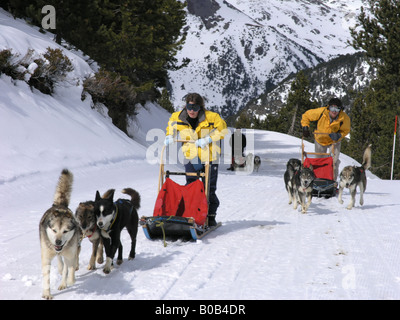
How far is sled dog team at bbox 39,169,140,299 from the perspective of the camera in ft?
10.8

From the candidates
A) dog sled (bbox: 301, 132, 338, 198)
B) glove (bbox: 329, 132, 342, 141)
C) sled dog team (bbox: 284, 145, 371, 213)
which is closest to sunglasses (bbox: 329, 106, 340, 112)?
glove (bbox: 329, 132, 342, 141)

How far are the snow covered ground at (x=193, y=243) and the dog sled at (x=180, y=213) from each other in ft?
0.52

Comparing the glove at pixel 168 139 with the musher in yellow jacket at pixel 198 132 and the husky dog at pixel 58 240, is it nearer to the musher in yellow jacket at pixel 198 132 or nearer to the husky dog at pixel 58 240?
the musher in yellow jacket at pixel 198 132

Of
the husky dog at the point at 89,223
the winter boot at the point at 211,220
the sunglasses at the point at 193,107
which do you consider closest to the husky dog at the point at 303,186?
the winter boot at the point at 211,220

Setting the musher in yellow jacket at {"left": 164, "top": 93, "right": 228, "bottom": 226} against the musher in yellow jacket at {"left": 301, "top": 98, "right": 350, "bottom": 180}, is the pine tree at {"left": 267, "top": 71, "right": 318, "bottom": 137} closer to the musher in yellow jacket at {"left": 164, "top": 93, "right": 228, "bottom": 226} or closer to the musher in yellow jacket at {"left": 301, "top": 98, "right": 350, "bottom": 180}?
the musher in yellow jacket at {"left": 301, "top": 98, "right": 350, "bottom": 180}

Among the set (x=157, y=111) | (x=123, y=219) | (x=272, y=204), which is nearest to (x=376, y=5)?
(x=157, y=111)

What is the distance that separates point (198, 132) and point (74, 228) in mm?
2583

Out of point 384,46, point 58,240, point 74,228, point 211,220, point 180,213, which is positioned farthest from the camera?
point 384,46

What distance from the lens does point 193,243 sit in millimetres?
5141

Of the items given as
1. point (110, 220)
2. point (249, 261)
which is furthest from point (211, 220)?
point (110, 220)

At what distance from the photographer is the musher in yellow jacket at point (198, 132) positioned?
17.8 feet

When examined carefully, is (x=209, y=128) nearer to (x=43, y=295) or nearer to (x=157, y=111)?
(x=43, y=295)

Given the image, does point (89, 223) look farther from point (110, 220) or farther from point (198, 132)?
point (198, 132)

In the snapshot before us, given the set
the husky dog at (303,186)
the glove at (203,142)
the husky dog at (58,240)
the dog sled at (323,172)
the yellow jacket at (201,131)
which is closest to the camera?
the husky dog at (58,240)
